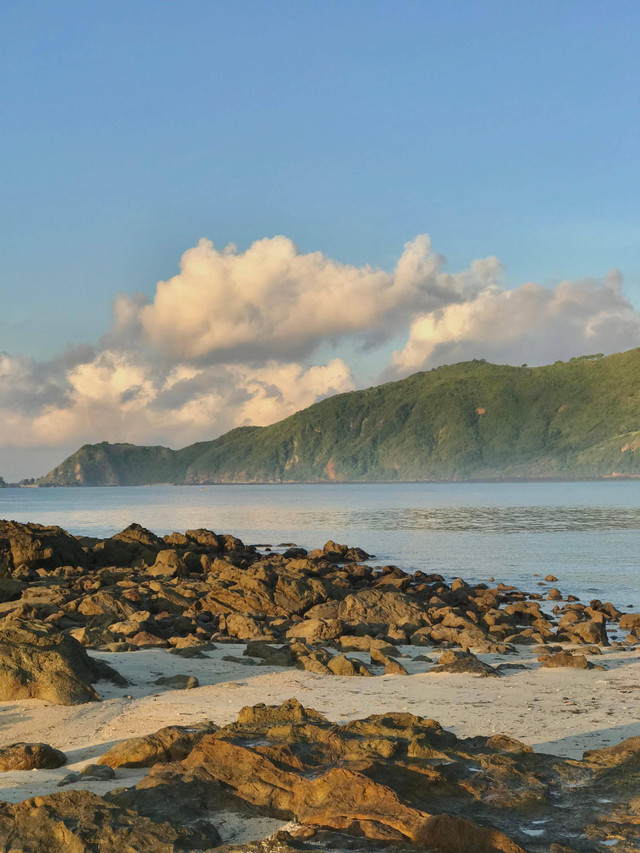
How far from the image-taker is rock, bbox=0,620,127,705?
11875 millimetres

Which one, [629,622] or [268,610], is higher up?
[268,610]

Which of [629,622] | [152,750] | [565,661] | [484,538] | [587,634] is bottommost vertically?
[484,538]

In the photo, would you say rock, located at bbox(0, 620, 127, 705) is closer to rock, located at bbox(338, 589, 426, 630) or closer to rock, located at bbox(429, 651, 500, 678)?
rock, located at bbox(429, 651, 500, 678)

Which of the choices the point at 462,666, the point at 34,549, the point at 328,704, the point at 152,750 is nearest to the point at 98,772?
the point at 152,750

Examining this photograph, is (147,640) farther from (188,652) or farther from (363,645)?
(363,645)

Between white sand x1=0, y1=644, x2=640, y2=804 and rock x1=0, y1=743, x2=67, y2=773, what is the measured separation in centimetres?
13

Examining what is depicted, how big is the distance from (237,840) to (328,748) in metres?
A: 1.82

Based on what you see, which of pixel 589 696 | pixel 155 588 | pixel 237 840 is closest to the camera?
pixel 237 840

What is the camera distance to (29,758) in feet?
28.6

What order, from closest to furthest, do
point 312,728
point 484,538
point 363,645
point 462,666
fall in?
point 312,728 < point 462,666 < point 363,645 < point 484,538

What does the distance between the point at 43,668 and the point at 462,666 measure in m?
7.13

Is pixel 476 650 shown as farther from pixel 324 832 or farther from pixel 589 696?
pixel 324 832

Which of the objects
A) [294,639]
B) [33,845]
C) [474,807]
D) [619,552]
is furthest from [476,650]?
[619,552]

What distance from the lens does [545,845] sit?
6480 millimetres
